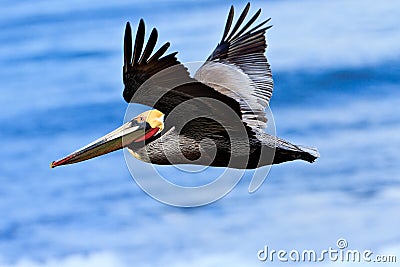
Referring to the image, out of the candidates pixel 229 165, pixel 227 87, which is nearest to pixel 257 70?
pixel 227 87

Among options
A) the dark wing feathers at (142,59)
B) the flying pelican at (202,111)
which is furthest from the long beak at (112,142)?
the dark wing feathers at (142,59)

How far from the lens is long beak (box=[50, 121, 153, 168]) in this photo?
1078 cm

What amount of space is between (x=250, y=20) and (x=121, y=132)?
2790mm

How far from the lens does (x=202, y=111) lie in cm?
995

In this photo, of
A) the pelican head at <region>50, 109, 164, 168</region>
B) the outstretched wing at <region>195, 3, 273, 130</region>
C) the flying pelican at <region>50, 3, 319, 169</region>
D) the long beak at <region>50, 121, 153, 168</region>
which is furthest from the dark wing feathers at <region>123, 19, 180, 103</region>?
the outstretched wing at <region>195, 3, 273, 130</region>

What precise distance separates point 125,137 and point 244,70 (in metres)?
1.99

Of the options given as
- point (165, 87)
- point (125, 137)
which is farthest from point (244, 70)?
point (165, 87)

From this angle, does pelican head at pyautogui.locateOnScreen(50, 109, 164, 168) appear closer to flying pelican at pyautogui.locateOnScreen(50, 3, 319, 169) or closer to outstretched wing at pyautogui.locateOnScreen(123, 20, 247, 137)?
flying pelican at pyautogui.locateOnScreen(50, 3, 319, 169)

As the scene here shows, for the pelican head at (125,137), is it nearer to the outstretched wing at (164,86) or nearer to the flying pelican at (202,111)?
the flying pelican at (202,111)

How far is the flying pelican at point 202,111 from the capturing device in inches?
366

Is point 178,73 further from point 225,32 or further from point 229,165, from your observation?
point 225,32

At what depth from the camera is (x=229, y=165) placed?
10.8 meters

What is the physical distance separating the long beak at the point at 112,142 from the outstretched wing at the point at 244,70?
107 centimetres

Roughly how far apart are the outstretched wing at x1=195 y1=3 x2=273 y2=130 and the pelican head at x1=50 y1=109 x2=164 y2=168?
3.07ft
